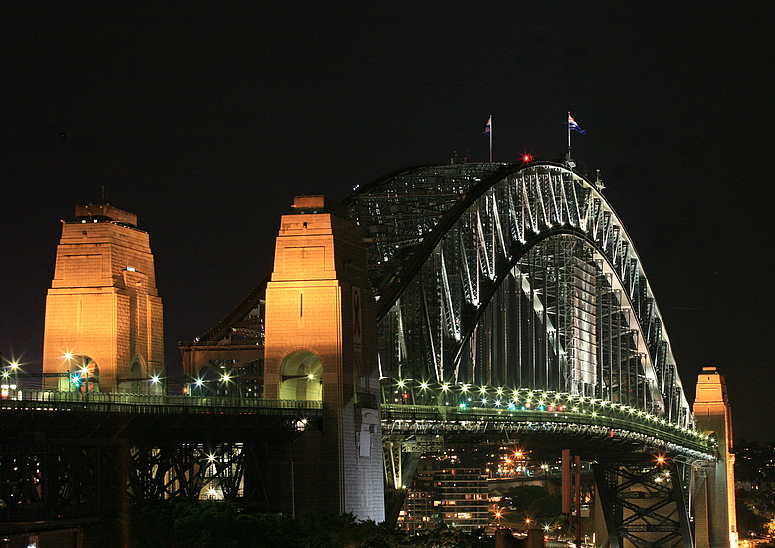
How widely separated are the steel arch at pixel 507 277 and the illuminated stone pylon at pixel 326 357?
16.4m

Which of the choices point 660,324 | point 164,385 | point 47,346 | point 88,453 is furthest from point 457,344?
point 660,324

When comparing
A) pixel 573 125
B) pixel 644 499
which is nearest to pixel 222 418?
pixel 573 125

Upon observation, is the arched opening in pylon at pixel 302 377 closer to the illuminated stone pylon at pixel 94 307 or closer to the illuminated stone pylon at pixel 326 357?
the illuminated stone pylon at pixel 326 357

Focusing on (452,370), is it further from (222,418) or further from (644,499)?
(644,499)

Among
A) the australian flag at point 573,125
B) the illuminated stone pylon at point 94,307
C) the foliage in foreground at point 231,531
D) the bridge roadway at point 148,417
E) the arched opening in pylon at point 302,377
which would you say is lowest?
the foliage in foreground at point 231,531

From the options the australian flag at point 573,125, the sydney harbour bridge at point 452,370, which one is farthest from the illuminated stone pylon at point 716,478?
the australian flag at point 573,125

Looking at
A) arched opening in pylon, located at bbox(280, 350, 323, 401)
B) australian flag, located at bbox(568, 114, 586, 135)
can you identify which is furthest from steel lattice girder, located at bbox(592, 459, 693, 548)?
arched opening in pylon, located at bbox(280, 350, 323, 401)

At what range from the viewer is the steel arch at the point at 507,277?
102 m

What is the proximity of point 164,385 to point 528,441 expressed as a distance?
4019 centimetres

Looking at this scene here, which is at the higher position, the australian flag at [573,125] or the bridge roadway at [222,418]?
the australian flag at [573,125]

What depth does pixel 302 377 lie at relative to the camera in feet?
253

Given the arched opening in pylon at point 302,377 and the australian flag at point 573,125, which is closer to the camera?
the arched opening in pylon at point 302,377

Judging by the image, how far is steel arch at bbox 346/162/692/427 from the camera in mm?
101750

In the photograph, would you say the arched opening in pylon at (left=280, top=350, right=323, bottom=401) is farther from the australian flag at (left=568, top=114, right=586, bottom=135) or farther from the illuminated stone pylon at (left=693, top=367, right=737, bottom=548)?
the illuminated stone pylon at (left=693, top=367, right=737, bottom=548)
